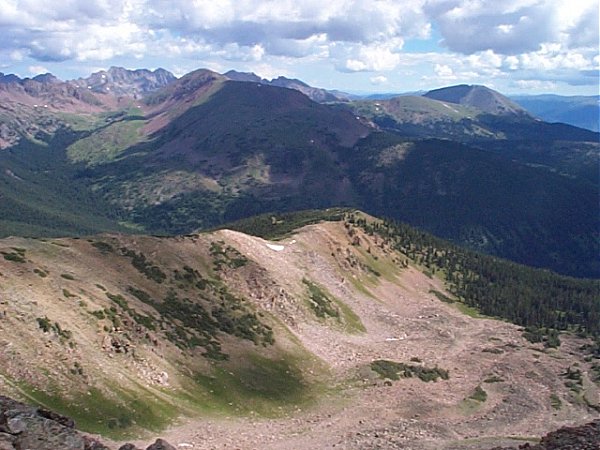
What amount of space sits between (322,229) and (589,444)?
136 metres

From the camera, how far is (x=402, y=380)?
331 ft

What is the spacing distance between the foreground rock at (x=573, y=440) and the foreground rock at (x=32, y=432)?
1096 inches

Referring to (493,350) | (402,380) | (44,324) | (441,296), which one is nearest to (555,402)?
(493,350)

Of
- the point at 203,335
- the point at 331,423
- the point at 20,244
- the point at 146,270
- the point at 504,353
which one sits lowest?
the point at 504,353

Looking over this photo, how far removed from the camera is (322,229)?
17262 centimetres

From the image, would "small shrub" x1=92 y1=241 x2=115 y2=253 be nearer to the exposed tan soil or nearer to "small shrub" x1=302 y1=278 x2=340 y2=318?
the exposed tan soil

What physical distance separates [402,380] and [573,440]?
6334 centimetres

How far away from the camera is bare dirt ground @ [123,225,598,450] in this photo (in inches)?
2886

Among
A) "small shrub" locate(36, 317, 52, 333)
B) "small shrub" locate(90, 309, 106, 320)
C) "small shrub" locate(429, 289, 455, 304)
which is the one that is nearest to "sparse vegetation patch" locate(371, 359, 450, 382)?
"small shrub" locate(90, 309, 106, 320)

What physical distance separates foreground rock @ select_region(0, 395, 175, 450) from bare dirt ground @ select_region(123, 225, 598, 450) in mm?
30345

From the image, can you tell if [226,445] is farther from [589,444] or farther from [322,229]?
[322,229]

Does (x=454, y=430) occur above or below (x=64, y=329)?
below

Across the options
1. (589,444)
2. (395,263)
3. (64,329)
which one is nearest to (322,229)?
(395,263)

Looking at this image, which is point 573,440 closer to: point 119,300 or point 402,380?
point 402,380
